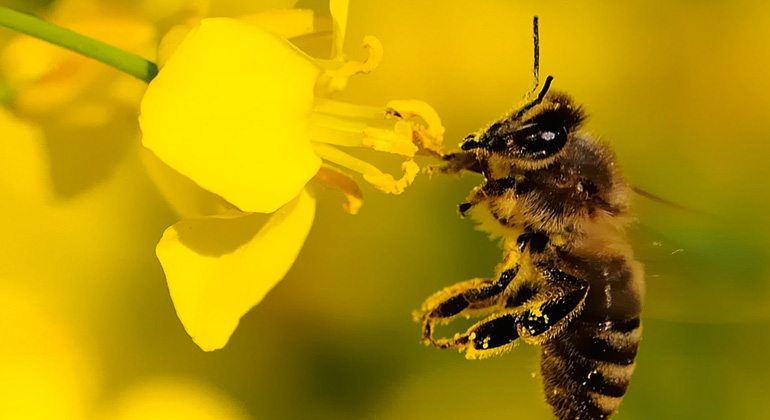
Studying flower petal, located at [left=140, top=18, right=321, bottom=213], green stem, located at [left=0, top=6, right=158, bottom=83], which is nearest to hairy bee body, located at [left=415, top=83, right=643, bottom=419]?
flower petal, located at [left=140, top=18, right=321, bottom=213]

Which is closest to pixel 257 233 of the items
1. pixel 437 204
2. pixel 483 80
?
pixel 437 204

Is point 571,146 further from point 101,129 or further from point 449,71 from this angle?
point 449,71

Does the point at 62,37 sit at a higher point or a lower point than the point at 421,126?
lower

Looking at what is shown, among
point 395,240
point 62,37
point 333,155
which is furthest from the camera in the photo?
point 395,240

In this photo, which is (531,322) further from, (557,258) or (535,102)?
(535,102)

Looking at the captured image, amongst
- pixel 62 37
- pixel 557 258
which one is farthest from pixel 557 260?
pixel 62 37

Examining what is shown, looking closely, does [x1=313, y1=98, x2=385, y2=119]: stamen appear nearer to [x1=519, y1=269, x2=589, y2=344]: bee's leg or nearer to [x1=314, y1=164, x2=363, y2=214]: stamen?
[x1=314, y1=164, x2=363, y2=214]: stamen

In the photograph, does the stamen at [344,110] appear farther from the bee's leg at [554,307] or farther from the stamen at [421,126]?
the bee's leg at [554,307]

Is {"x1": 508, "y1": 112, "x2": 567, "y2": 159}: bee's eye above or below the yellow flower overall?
above
